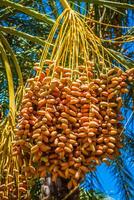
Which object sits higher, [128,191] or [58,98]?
[128,191]

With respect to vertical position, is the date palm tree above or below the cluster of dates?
above

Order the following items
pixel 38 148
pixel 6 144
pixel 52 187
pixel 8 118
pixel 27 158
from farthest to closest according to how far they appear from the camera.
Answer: pixel 52 187, pixel 8 118, pixel 6 144, pixel 27 158, pixel 38 148

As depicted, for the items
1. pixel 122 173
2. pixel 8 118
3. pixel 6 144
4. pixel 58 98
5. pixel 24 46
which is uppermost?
pixel 24 46

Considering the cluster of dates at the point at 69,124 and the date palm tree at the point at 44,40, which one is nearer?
the cluster of dates at the point at 69,124

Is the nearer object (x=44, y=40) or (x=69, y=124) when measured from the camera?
(x=69, y=124)

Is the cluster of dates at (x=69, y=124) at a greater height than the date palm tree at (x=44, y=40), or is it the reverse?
the date palm tree at (x=44, y=40)

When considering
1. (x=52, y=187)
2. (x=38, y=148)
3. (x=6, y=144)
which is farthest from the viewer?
(x=52, y=187)

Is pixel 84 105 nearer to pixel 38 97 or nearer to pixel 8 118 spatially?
pixel 38 97

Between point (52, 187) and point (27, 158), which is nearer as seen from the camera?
point (27, 158)

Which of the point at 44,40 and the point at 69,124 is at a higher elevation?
the point at 44,40

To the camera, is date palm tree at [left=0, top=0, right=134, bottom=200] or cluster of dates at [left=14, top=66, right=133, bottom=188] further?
date palm tree at [left=0, top=0, right=134, bottom=200]

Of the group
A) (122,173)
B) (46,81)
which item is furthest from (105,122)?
(122,173)
